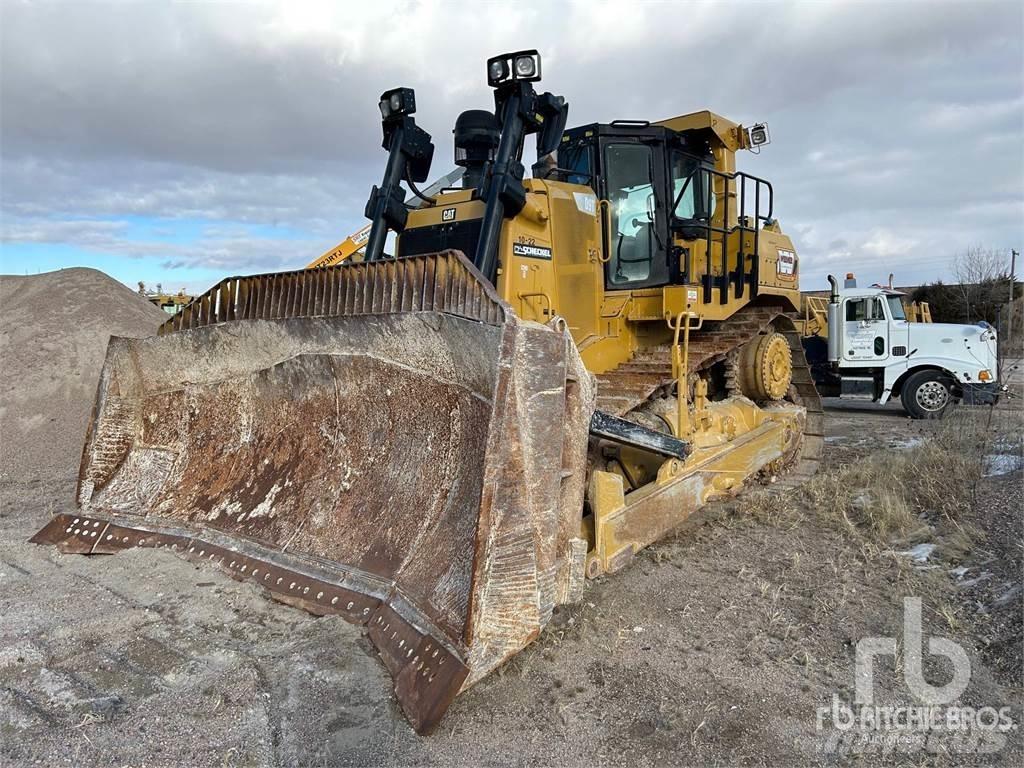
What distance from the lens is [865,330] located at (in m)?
11.7

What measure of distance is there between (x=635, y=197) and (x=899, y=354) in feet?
26.7

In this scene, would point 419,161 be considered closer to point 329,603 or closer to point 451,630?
point 329,603

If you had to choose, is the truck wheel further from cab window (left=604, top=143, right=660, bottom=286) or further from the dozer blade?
the dozer blade

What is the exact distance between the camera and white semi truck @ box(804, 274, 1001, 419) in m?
11.3

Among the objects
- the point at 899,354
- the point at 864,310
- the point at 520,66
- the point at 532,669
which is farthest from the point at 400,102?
the point at 899,354

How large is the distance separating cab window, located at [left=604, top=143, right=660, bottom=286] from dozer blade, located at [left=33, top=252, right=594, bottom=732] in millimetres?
2373

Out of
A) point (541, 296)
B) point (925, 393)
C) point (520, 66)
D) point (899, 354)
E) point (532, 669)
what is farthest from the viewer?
point (899, 354)

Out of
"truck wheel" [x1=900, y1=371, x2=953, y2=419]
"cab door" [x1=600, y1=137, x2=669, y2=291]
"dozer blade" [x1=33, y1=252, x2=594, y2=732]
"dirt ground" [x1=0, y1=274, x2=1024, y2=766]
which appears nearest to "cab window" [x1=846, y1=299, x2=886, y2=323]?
"truck wheel" [x1=900, y1=371, x2=953, y2=419]

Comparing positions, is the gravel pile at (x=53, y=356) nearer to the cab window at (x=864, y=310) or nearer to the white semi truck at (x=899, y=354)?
the white semi truck at (x=899, y=354)

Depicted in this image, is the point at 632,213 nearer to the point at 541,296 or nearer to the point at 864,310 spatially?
the point at 541,296

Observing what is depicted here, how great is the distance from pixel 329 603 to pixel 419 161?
342cm

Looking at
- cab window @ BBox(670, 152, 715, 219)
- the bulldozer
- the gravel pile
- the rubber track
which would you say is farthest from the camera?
the gravel pile

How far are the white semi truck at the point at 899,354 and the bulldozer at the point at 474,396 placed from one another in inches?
226

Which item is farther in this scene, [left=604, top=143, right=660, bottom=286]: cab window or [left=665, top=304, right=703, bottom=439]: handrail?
[left=604, top=143, right=660, bottom=286]: cab window
